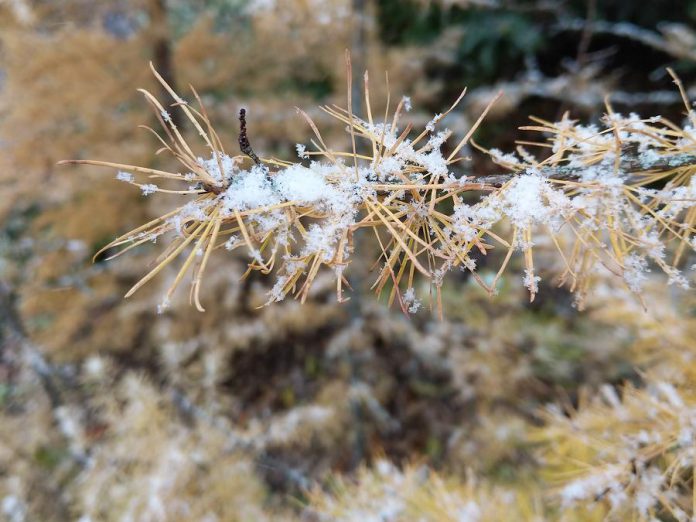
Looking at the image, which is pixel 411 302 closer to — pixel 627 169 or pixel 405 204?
pixel 405 204

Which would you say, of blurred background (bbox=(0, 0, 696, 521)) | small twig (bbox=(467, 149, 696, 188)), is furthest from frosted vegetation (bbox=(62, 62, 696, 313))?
blurred background (bbox=(0, 0, 696, 521))

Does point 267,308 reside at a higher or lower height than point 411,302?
lower

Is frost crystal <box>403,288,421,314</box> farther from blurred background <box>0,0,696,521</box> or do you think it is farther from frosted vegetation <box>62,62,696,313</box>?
blurred background <box>0,0,696,521</box>

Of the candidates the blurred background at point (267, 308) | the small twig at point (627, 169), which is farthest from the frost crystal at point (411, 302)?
the blurred background at point (267, 308)

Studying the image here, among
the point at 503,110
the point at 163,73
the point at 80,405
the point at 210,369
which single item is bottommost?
the point at 80,405

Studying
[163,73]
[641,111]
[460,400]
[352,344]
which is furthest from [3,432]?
[641,111]

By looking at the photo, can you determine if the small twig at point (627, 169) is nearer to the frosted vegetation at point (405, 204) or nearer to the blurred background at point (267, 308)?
the frosted vegetation at point (405, 204)

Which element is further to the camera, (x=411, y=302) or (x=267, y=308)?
(x=267, y=308)

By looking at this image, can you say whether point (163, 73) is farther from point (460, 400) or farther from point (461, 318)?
point (460, 400)

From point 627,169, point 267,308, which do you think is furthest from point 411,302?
point 267,308
